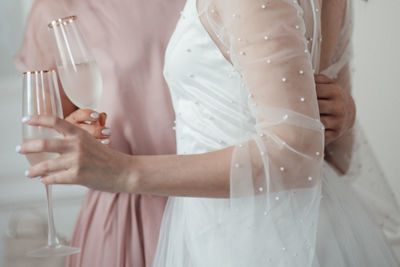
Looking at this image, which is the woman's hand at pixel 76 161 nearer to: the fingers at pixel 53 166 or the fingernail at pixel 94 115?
the fingers at pixel 53 166

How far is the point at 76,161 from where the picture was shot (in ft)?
2.14

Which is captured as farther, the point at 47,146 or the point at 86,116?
the point at 86,116

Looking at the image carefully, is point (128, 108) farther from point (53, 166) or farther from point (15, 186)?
point (15, 186)

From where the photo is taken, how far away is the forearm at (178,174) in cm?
70

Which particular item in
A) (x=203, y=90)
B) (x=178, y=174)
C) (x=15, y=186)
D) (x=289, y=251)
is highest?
(x=203, y=90)

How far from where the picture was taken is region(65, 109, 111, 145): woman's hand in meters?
0.93

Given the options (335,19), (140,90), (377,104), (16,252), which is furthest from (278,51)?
(16,252)

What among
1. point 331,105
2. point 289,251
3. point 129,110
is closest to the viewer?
point 289,251

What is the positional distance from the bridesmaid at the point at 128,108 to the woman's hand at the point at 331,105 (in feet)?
→ 1.10

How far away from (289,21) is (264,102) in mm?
117

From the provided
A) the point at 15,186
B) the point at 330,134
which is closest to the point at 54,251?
the point at 330,134

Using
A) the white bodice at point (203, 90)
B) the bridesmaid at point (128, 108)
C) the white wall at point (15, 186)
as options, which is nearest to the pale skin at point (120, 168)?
the white bodice at point (203, 90)

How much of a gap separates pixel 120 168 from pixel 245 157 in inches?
6.8

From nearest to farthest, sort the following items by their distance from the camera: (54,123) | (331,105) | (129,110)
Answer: (54,123) < (331,105) < (129,110)
